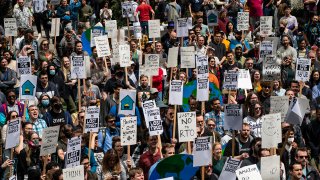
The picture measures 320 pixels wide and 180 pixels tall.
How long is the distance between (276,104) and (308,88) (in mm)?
3411

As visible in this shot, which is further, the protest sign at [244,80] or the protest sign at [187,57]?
the protest sign at [187,57]

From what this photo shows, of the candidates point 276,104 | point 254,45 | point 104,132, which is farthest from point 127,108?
point 254,45

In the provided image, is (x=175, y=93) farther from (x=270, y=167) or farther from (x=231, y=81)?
(x=270, y=167)

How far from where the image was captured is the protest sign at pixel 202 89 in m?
22.6

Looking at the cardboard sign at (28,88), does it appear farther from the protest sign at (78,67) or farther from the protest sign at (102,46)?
the protest sign at (102,46)

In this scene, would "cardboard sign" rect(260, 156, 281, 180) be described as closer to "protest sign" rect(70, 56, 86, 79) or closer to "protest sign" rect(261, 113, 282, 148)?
"protest sign" rect(261, 113, 282, 148)

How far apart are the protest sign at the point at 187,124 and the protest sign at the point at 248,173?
2473 mm

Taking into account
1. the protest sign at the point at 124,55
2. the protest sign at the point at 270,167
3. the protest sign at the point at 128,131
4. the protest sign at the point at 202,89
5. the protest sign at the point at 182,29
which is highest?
the protest sign at the point at 182,29

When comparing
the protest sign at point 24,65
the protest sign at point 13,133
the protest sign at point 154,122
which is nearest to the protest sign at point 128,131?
the protest sign at point 154,122

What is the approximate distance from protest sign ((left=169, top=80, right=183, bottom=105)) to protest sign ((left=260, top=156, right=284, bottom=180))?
151 inches

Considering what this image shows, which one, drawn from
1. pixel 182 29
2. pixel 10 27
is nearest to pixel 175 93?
pixel 182 29

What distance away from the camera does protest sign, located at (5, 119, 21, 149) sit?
63.7ft

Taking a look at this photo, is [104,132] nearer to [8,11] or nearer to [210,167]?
[210,167]

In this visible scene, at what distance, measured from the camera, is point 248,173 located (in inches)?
707
